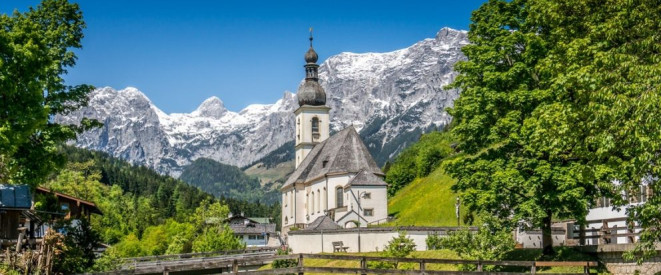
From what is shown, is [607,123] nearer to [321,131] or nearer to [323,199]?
[323,199]

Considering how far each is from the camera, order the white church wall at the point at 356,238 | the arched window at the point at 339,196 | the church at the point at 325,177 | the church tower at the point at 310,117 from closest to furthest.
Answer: the white church wall at the point at 356,238, the church at the point at 325,177, the arched window at the point at 339,196, the church tower at the point at 310,117

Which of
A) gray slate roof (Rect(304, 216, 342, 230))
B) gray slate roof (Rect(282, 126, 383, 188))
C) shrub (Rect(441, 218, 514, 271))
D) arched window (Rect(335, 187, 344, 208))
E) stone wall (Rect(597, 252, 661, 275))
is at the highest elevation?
gray slate roof (Rect(282, 126, 383, 188))

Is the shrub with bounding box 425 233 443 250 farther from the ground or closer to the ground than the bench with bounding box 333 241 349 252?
farther from the ground

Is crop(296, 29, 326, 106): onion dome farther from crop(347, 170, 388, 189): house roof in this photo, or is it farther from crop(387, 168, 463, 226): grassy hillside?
crop(347, 170, 388, 189): house roof

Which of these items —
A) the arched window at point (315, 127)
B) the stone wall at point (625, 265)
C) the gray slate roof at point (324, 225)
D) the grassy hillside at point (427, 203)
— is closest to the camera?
the stone wall at point (625, 265)

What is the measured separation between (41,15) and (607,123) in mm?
28293

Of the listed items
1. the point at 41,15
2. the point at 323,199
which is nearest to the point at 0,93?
the point at 41,15

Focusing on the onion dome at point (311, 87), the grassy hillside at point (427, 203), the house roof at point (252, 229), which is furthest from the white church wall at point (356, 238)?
the house roof at point (252, 229)

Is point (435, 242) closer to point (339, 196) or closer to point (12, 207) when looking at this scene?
point (12, 207)

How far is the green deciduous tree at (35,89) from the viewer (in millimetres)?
28078

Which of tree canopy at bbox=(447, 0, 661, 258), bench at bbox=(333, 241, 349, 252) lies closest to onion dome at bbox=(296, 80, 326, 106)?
bench at bbox=(333, 241, 349, 252)

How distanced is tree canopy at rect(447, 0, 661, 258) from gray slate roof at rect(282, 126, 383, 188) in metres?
42.7

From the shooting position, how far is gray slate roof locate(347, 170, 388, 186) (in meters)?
72.8

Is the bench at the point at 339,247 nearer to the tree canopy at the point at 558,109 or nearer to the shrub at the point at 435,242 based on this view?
the shrub at the point at 435,242
